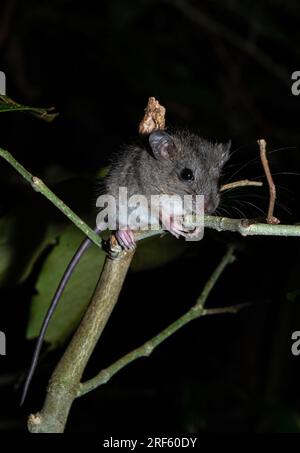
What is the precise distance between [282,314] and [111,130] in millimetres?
2922

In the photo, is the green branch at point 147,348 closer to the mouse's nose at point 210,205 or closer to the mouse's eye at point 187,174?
the mouse's nose at point 210,205

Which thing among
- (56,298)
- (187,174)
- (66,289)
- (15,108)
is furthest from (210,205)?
(15,108)

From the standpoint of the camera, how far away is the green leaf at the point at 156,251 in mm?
2473

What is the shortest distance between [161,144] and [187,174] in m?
0.26

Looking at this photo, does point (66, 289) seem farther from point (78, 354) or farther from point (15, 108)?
point (15, 108)

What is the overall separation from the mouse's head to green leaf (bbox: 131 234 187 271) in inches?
14.1

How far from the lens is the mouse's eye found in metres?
2.86

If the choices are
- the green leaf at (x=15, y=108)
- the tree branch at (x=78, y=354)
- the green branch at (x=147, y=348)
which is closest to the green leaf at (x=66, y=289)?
the green branch at (x=147, y=348)

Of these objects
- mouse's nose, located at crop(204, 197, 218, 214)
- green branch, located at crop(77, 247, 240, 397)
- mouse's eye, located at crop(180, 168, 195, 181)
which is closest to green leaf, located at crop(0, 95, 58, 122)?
green branch, located at crop(77, 247, 240, 397)

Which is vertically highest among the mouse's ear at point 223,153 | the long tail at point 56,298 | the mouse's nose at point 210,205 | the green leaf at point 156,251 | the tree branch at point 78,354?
the mouse's ear at point 223,153

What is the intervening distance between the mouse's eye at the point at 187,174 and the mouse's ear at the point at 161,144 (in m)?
0.11

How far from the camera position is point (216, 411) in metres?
4.34
